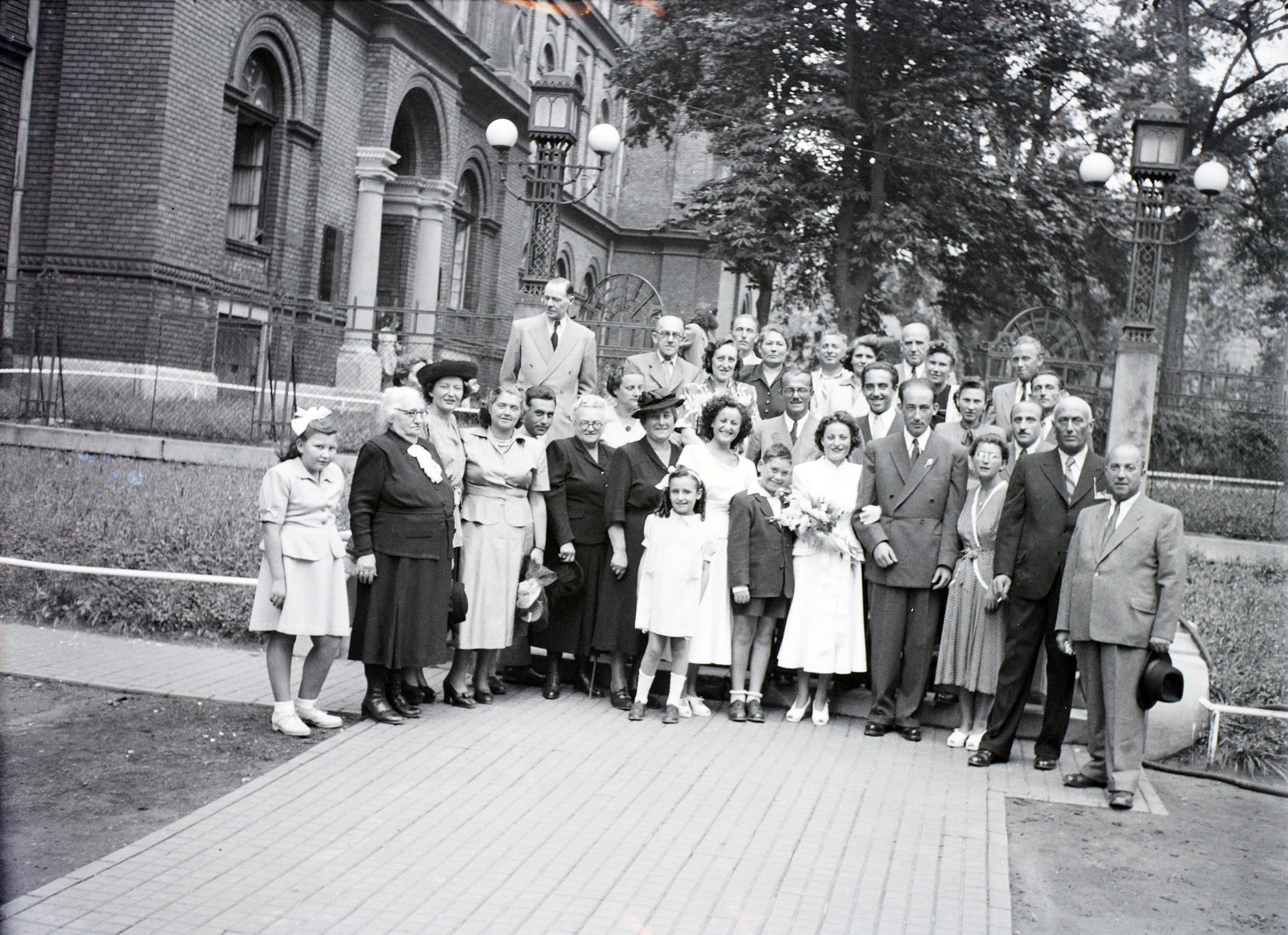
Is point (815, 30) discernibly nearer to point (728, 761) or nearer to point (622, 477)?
point (622, 477)

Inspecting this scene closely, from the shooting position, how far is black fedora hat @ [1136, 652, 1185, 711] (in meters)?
6.16

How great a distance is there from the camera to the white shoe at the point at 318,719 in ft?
21.6

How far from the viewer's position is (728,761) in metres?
6.54

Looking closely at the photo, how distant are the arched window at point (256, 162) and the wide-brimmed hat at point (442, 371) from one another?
13.6 metres

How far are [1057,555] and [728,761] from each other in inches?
84.4

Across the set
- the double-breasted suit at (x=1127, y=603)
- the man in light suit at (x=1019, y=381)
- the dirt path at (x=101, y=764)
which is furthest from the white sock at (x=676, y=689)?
the man in light suit at (x=1019, y=381)

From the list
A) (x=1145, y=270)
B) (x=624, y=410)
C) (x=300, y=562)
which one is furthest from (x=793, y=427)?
(x=1145, y=270)

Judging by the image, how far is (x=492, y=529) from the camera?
7.38 meters

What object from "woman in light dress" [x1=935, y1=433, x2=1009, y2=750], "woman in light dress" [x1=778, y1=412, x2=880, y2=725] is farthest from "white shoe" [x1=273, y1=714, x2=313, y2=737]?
"woman in light dress" [x1=935, y1=433, x2=1009, y2=750]

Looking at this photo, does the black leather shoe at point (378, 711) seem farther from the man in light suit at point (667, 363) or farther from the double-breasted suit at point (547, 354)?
the man in light suit at point (667, 363)

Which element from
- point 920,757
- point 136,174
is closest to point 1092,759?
point 920,757

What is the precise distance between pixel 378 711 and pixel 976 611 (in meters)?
3.47

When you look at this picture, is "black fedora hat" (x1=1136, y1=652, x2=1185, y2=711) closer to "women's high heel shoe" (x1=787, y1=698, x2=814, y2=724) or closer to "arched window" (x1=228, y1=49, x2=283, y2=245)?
"women's high heel shoe" (x1=787, y1=698, x2=814, y2=724)

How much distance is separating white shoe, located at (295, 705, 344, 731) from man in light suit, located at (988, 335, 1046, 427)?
467 centimetres
